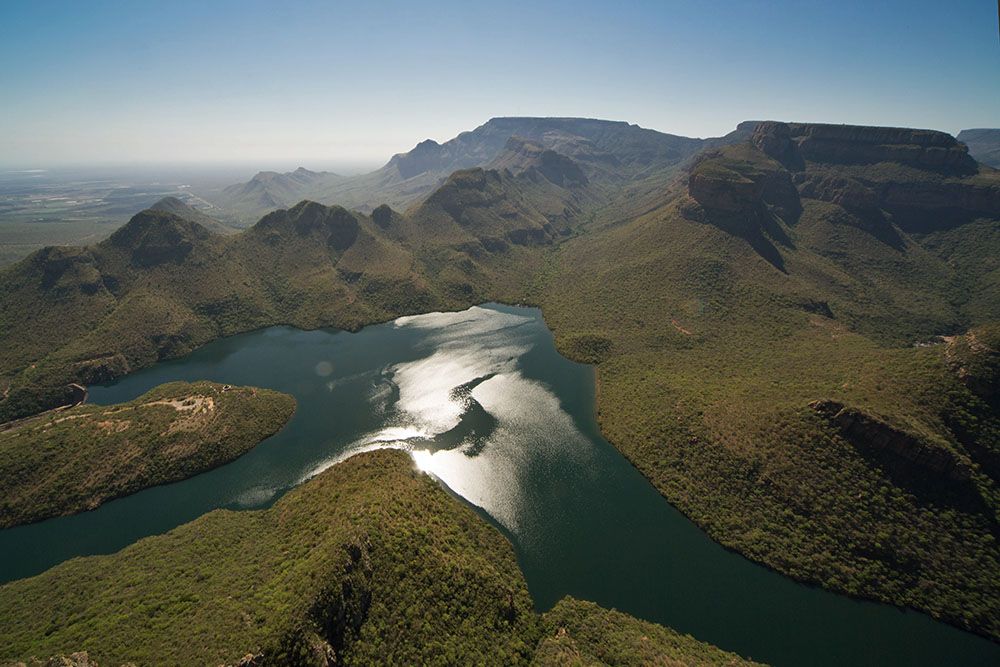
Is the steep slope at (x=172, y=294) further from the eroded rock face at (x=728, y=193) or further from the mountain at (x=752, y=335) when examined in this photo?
the eroded rock face at (x=728, y=193)

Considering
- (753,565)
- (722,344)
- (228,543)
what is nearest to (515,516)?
(753,565)

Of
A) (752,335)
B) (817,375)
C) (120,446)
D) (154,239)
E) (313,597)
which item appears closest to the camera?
(313,597)

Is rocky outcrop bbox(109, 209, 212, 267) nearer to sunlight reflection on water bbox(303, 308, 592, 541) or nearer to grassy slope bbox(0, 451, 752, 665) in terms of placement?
sunlight reflection on water bbox(303, 308, 592, 541)

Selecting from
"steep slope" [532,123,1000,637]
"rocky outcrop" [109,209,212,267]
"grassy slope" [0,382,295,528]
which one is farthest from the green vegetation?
"rocky outcrop" [109,209,212,267]

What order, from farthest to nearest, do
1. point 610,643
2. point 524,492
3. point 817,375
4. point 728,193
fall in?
point 728,193
point 817,375
point 524,492
point 610,643

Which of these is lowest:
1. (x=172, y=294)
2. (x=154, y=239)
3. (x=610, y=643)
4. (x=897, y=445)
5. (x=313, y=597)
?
(x=610, y=643)

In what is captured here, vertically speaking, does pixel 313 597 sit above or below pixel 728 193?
below

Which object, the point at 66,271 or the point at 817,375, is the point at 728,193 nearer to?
the point at 817,375

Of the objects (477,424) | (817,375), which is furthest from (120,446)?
(817,375)

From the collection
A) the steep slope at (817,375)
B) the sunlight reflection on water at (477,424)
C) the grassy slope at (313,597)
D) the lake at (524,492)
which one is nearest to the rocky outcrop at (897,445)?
the steep slope at (817,375)
